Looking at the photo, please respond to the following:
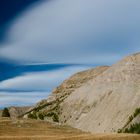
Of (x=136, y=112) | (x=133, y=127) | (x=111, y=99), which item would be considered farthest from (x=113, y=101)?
(x=133, y=127)

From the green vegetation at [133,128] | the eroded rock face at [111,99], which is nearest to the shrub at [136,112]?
the eroded rock face at [111,99]

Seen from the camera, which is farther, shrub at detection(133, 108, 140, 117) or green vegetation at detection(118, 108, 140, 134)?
shrub at detection(133, 108, 140, 117)

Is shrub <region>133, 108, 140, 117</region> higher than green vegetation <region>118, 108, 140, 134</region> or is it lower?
higher

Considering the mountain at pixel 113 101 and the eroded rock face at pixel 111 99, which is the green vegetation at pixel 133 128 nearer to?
the mountain at pixel 113 101

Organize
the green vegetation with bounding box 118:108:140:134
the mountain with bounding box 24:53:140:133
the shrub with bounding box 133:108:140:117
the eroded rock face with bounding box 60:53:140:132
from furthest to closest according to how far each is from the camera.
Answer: the eroded rock face with bounding box 60:53:140:132 < the mountain with bounding box 24:53:140:133 < the shrub with bounding box 133:108:140:117 < the green vegetation with bounding box 118:108:140:134

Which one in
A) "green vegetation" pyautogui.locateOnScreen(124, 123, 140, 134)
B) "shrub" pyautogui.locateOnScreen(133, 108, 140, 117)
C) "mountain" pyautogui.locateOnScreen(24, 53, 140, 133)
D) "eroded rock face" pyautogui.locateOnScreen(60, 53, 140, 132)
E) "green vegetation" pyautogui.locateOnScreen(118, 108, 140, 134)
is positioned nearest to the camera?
"green vegetation" pyautogui.locateOnScreen(118, 108, 140, 134)

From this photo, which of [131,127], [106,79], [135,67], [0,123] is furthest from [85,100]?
[0,123]

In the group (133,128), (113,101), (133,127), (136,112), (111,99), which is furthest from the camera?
(111,99)

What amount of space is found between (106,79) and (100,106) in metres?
14.5

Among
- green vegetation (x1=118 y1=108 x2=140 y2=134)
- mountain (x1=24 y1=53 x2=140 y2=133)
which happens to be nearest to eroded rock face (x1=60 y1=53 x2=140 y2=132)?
Answer: mountain (x1=24 y1=53 x2=140 y2=133)

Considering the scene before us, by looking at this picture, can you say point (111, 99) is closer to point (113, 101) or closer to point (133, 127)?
point (113, 101)

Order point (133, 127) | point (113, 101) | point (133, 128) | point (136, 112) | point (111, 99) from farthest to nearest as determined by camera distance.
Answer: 1. point (111, 99)
2. point (113, 101)
3. point (136, 112)
4. point (133, 127)
5. point (133, 128)

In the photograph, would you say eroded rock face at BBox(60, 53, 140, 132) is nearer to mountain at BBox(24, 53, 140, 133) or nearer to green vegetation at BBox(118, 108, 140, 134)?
mountain at BBox(24, 53, 140, 133)

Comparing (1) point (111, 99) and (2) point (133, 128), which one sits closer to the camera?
(2) point (133, 128)
